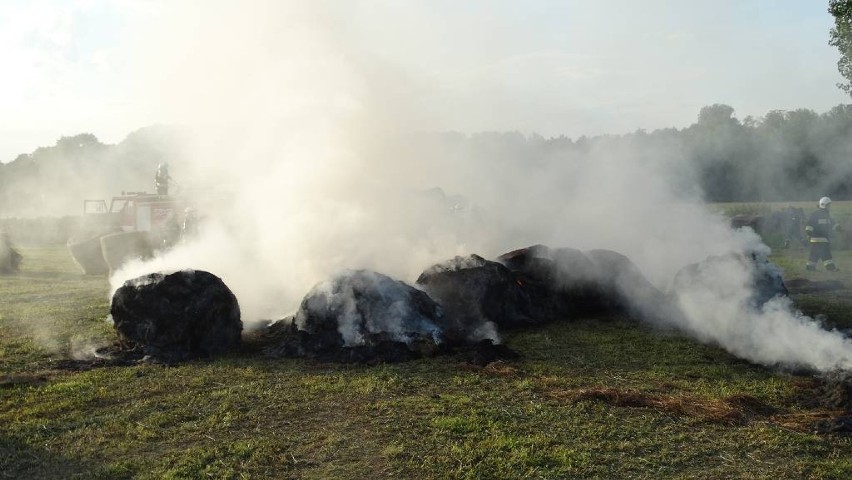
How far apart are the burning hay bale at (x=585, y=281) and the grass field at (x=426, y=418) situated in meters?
1.88

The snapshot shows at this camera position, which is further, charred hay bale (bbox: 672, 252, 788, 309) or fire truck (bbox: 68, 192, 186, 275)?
fire truck (bbox: 68, 192, 186, 275)

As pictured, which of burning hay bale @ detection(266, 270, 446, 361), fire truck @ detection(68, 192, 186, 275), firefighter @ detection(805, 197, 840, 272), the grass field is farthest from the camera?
fire truck @ detection(68, 192, 186, 275)

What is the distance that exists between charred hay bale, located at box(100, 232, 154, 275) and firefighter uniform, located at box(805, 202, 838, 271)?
18.0 meters

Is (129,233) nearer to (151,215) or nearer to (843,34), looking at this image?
(151,215)

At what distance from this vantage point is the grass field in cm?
Answer: 492

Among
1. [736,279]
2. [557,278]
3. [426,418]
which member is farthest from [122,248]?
[736,279]

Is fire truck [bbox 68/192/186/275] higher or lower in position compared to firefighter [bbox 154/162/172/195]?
lower

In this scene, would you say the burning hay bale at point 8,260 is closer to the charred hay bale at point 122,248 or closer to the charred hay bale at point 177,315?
the charred hay bale at point 122,248

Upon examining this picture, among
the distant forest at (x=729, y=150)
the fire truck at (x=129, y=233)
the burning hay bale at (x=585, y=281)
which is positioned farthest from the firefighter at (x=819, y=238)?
the fire truck at (x=129, y=233)

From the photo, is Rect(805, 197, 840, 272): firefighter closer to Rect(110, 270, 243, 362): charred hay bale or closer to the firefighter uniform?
the firefighter uniform

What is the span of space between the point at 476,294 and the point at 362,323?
2.16m

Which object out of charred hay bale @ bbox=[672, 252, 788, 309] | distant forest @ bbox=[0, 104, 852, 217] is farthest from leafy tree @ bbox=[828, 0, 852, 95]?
charred hay bale @ bbox=[672, 252, 788, 309]

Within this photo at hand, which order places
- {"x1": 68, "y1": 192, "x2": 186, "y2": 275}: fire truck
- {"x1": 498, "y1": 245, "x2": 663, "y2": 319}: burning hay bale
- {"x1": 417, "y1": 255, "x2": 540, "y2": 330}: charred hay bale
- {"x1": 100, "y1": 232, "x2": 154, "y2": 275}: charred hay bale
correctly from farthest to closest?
{"x1": 68, "y1": 192, "x2": 186, "y2": 275}: fire truck
{"x1": 100, "y1": 232, "x2": 154, "y2": 275}: charred hay bale
{"x1": 498, "y1": 245, "x2": 663, "y2": 319}: burning hay bale
{"x1": 417, "y1": 255, "x2": 540, "y2": 330}: charred hay bale

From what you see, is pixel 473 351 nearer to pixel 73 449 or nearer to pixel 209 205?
pixel 73 449
